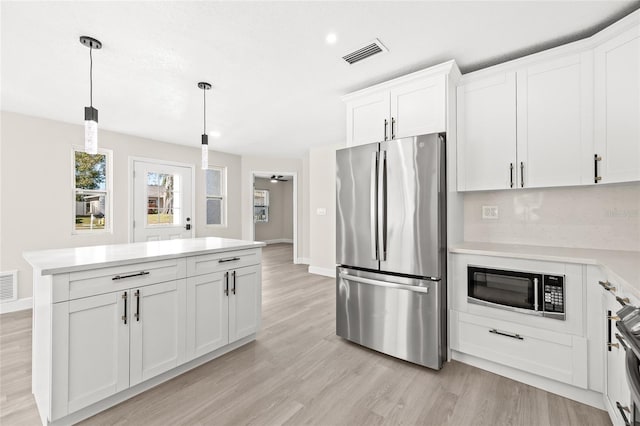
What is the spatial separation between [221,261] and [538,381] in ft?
8.53

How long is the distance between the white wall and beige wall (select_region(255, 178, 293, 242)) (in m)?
5.16

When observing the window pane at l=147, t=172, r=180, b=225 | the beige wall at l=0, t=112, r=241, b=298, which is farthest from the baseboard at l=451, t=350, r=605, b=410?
the beige wall at l=0, t=112, r=241, b=298

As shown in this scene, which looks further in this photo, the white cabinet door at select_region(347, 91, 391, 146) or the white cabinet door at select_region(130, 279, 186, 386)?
the white cabinet door at select_region(347, 91, 391, 146)

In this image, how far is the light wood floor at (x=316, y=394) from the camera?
1.74m

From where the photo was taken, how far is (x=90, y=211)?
4410 mm

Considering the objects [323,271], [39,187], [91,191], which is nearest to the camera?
[39,187]

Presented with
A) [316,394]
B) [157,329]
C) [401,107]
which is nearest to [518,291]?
[316,394]

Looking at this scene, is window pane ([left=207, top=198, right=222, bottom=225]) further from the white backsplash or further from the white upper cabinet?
the white backsplash

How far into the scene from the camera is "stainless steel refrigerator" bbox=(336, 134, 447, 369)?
2238mm

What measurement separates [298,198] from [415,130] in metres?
4.64

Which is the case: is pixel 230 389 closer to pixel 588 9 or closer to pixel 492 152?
pixel 492 152

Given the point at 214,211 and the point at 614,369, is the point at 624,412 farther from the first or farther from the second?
the point at 214,211

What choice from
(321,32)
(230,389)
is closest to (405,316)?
(230,389)

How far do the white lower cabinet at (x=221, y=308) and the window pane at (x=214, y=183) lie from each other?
3.86m
